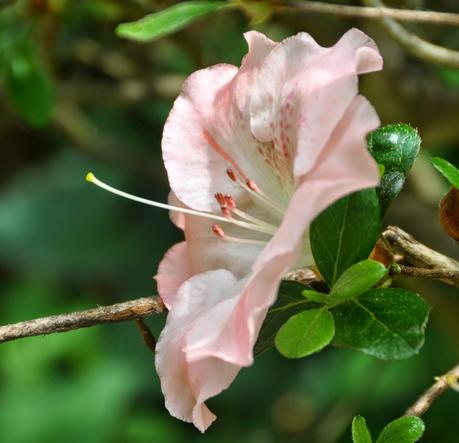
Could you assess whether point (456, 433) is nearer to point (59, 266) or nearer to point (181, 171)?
point (181, 171)

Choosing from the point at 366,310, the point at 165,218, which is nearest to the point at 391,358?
the point at 366,310

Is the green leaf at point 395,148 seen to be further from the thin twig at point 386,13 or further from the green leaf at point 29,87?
the green leaf at point 29,87

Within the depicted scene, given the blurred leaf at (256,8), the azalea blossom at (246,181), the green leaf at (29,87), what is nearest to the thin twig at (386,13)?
the blurred leaf at (256,8)

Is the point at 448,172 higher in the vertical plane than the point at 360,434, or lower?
higher

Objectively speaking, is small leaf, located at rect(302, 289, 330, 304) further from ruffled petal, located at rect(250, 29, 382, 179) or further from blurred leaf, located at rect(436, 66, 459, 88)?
blurred leaf, located at rect(436, 66, 459, 88)

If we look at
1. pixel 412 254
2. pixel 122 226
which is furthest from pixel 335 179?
pixel 122 226

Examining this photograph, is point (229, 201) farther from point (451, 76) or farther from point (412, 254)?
point (451, 76)
